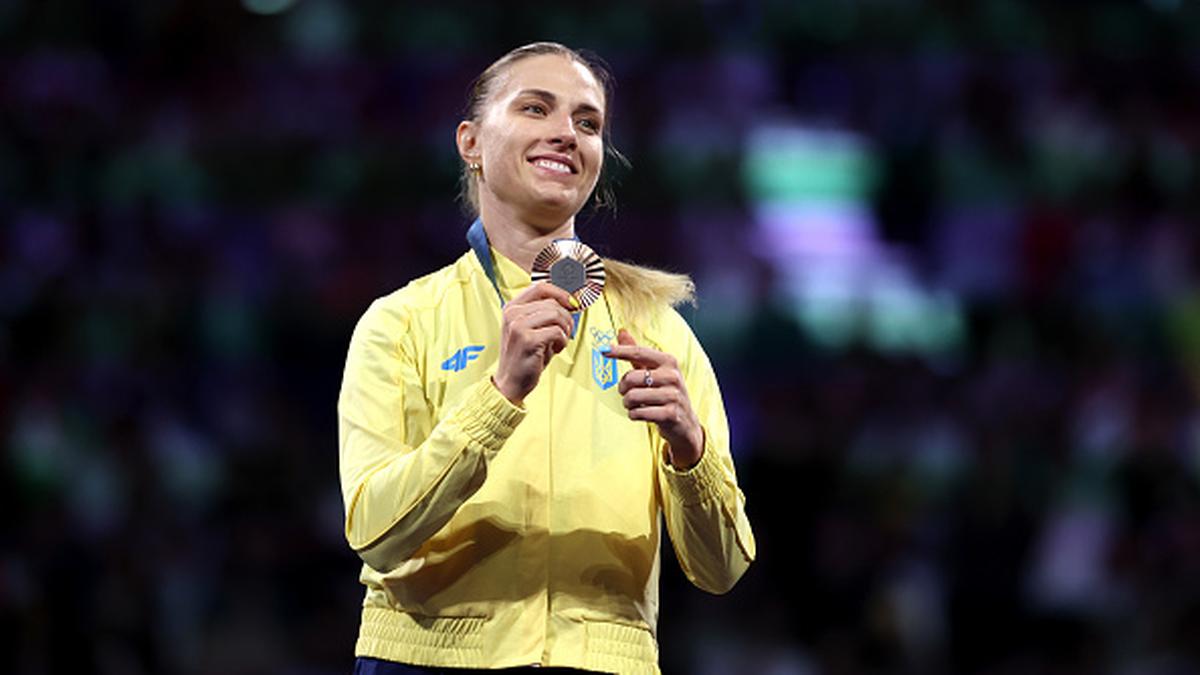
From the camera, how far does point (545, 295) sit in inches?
108

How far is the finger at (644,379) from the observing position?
8.93 ft

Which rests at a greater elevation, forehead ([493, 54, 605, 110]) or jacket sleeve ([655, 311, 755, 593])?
forehead ([493, 54, 605, 110])

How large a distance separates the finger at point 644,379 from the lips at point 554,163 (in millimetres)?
468

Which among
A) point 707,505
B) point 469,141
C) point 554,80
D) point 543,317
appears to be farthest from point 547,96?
point 707,505

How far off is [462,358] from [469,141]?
1.63ft

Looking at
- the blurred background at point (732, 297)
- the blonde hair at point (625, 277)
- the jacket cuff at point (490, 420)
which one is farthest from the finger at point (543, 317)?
the blurred background at point (732, 297)

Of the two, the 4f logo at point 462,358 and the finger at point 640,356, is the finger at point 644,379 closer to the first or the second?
the finger at point 640,356

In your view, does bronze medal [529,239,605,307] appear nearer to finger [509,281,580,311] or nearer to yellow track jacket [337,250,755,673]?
finger [509,281,580,311]

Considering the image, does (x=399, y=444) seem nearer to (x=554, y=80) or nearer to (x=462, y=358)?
(x=462, y=358)

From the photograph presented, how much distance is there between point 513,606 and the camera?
282cm

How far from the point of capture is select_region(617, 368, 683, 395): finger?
8.93 feet

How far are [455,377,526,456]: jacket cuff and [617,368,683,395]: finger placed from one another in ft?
0.52

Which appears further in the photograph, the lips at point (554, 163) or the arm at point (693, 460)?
the lips at point (554, 163)

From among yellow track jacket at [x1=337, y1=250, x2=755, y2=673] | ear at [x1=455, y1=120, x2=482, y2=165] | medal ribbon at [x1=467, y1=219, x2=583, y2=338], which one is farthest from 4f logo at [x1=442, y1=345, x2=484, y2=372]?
ear at [x1=455, y1=120, x2=482, y2=165]
